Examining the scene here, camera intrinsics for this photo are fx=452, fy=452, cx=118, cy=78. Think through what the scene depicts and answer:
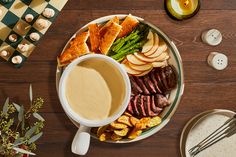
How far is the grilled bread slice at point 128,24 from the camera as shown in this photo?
4.77 feet

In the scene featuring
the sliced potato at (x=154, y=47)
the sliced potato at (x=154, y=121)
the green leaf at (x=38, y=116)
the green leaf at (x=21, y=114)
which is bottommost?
the green leaf at (x=21, y=114)

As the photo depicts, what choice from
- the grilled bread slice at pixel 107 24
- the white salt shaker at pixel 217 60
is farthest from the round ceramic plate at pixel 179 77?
the white salt shaker at pixel 217 60

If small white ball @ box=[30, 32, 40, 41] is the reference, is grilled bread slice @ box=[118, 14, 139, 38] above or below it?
above

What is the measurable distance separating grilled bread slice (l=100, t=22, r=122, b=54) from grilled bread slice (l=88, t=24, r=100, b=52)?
0.02m

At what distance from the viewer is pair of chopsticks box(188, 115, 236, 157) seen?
1.55 metres

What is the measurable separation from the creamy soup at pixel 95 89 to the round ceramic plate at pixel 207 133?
0.95ft

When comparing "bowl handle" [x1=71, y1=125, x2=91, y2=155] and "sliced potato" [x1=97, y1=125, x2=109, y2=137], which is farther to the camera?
"sliced potato" [x1=97, y1=125, x2=109, y2=137]

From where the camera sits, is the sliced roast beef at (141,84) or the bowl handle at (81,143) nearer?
the bowl handle at (81,143)

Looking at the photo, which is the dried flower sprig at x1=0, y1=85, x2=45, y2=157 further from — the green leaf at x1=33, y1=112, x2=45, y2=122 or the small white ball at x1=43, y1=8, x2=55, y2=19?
the small white ball at x1=43, y1=8, x2=55, y2=19

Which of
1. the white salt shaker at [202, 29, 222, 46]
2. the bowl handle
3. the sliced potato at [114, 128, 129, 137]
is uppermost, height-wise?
the white salt shaker at [202, 29, 222, 46]

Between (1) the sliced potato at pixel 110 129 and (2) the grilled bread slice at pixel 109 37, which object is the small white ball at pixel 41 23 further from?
(1) the sliced potato at pixel 110 129

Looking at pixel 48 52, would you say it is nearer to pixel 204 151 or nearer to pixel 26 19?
pixel 26 19

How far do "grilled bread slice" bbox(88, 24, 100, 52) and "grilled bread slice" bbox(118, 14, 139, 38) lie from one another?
0.08 meters

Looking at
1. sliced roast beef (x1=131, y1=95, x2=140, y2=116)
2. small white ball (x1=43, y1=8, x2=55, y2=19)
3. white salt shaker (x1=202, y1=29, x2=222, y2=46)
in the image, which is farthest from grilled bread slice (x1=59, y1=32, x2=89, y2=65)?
white salt shaker (x1=202, y1=29, x2=222, y2=46)
